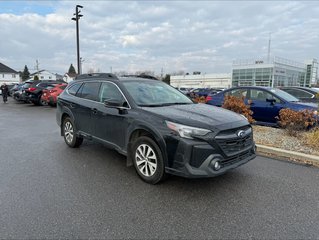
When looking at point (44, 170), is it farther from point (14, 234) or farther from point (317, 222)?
point (317, 222)

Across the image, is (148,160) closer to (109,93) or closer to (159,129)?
(159,129)

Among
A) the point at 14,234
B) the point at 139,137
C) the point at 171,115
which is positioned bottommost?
the point at 14,234

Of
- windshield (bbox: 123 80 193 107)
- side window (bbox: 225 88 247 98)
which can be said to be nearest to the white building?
side window (bbox: 225 88 247 98)

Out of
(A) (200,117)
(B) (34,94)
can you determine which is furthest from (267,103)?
(B) (34,94)

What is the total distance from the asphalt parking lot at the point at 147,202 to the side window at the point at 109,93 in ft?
4.25

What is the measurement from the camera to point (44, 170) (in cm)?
464

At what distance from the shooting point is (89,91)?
18.2 ft

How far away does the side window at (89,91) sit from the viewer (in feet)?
17.5

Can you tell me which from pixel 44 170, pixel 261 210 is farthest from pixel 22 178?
pixel 261 210

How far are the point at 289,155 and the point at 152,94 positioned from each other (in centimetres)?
329

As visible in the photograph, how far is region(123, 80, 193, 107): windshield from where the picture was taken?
4.52m

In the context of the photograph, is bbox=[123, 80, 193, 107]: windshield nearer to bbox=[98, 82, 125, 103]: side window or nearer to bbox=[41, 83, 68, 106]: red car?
bbox=[98, 82, 125, 103]: side window

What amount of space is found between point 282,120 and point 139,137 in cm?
461

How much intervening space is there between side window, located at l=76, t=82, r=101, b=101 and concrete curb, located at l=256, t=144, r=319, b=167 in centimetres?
393
